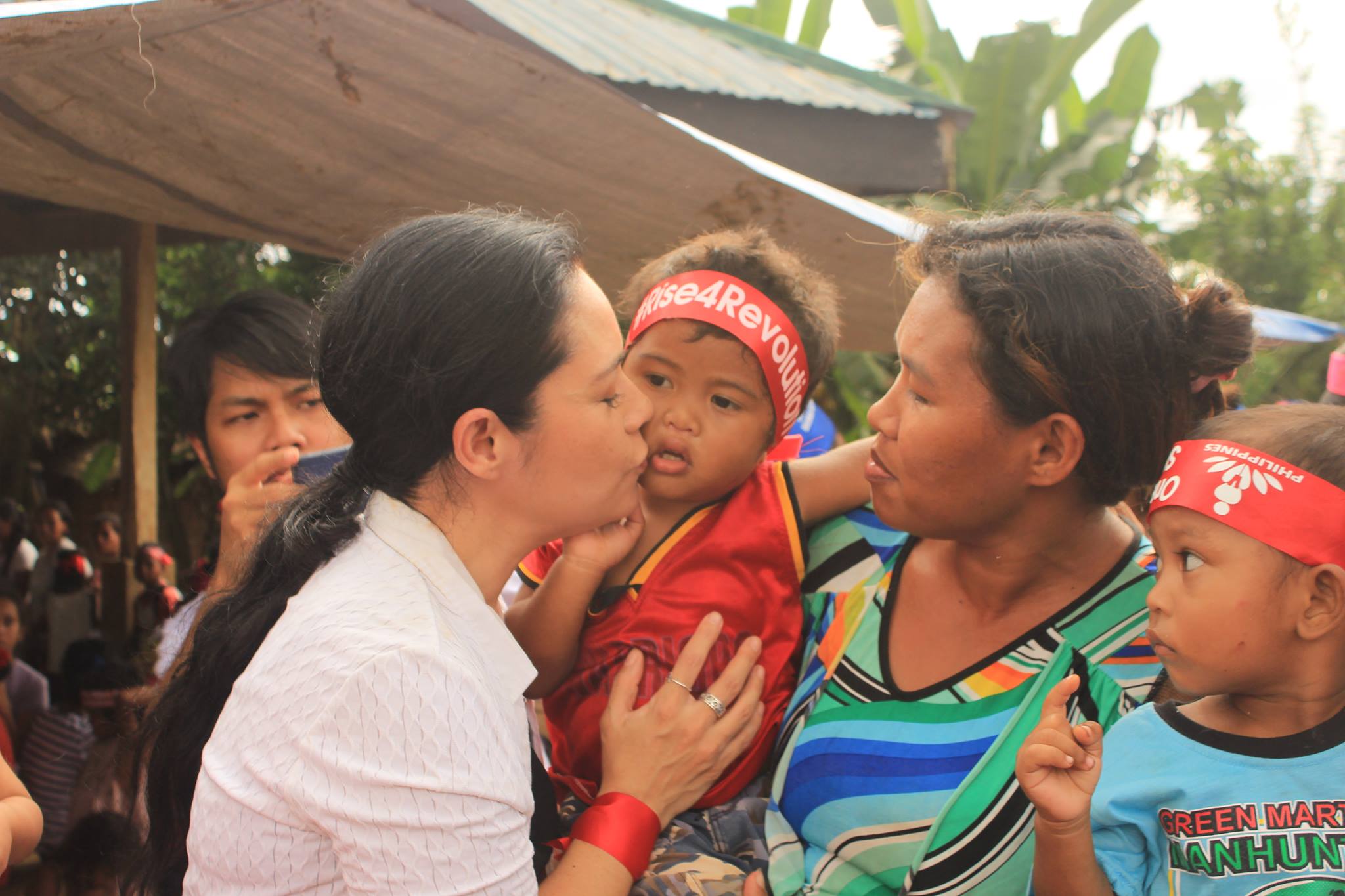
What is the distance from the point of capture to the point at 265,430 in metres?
3.12

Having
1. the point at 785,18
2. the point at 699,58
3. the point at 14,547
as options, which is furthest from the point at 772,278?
the point at 785,18

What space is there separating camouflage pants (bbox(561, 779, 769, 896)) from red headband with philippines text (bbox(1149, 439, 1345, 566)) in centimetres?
102

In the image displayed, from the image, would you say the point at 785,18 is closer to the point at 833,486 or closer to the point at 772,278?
the point at 772,278

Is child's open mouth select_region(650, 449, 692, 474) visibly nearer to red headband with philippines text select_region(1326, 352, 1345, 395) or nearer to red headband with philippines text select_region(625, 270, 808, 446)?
red headband with philippines text select_region(625, 270, 808, 446)

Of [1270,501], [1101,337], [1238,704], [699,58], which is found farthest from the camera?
[699,58]

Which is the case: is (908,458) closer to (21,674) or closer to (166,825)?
(166,825)

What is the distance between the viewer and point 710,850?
206 cm

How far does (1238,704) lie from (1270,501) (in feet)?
1.08

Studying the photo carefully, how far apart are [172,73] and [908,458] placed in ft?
6.43

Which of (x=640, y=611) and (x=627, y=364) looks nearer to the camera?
(x=640, y=611)

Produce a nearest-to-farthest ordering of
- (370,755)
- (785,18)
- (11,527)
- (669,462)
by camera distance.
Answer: (370,755)
(669,462)
(11,527)
(785,18)

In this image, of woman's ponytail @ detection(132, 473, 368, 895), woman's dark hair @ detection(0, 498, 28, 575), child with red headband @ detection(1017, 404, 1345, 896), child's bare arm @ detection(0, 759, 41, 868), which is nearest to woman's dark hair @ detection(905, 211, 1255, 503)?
child with red headband @ detection(1017, 404, 1345, 896)

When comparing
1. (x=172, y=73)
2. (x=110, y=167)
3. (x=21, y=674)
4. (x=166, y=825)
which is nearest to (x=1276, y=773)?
(x=166, y=825)

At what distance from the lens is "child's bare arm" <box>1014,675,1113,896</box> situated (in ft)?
4.99
